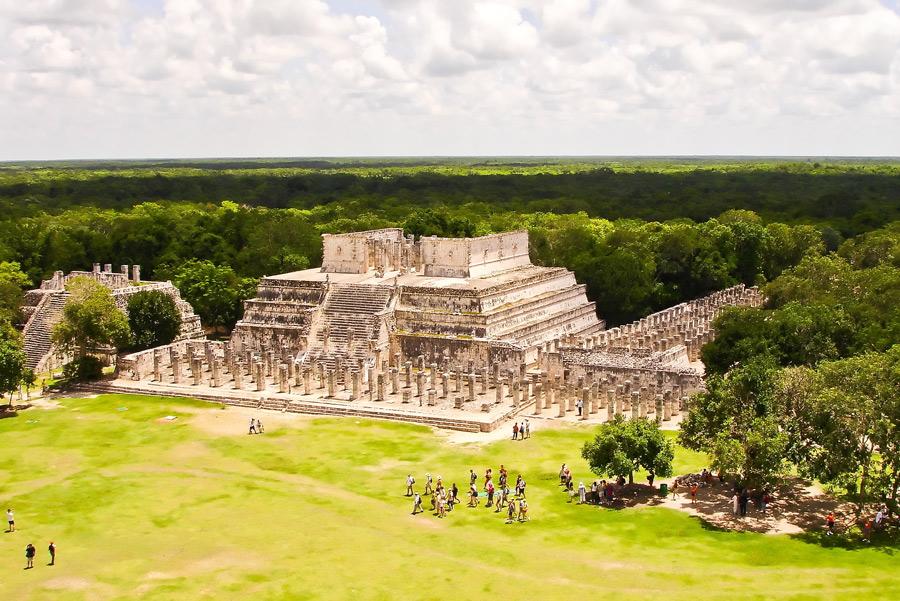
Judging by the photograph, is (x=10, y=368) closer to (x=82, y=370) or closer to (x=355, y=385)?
(x=82, y=370)

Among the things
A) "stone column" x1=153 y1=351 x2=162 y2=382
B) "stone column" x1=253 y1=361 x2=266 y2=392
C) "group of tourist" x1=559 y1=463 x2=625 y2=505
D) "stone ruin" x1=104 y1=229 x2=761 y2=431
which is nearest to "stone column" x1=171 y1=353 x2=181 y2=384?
"stone ruin" x1=104 y1=229 x2=761 y2=431

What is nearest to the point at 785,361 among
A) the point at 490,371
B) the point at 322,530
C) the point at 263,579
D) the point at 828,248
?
the point at 490,371

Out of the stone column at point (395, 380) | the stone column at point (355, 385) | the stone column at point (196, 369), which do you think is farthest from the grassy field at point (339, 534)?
the stone column at point (196, 369)

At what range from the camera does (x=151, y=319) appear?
168 ft

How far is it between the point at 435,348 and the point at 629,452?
64.2ft

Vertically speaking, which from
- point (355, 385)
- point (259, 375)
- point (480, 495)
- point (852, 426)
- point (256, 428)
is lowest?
point (256, 428)

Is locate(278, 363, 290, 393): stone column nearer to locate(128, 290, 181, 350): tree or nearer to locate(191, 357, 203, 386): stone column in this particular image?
locate(191, 357, 203, 386): stone column

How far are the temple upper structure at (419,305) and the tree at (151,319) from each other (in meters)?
3.69

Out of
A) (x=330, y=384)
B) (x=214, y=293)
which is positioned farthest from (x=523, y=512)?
(x=214, y=293)

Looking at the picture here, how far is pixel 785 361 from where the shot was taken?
40.8 m

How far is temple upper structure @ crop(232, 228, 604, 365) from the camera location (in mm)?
47281

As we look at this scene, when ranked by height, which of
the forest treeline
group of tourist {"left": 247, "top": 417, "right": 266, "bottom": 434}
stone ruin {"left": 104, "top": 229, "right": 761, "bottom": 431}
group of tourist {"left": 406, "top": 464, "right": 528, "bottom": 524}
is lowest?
group of tourist {"left": 247, "top": 417, "right": 266, "bottom": 434}

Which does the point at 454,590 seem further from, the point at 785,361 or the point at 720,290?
the point at 720,290

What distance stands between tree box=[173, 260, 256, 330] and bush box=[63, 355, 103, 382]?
1373 centimetres
